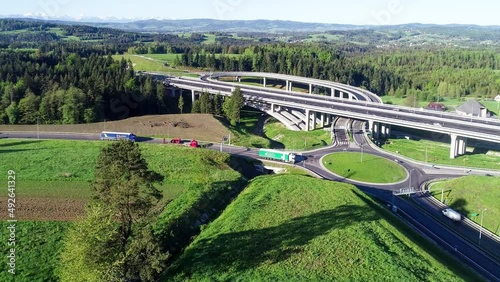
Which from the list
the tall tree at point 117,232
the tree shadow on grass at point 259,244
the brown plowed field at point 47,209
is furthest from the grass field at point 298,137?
the tall tree at point 117,232

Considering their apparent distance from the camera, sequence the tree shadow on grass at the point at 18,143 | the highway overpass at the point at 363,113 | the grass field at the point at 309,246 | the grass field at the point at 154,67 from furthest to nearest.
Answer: the grass field at the point at 154,67, the highway overpass at the point at 363,113, the tree shadow on grass at the point at 18,143, the grass field at the point at 309,246

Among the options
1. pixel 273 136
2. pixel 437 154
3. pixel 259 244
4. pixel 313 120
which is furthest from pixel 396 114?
pixel 259 244

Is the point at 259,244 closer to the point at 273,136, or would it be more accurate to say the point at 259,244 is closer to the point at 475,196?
the point at 475,196

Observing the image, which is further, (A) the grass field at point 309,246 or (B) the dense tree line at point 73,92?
(B) the dense tree line at point 73,92

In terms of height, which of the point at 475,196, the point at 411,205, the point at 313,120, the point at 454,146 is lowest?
the point at 411,205

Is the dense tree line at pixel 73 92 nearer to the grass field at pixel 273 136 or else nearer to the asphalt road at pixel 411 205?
the asphalt road at pixel 411 205

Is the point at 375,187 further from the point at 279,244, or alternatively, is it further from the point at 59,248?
the point at 59,248
